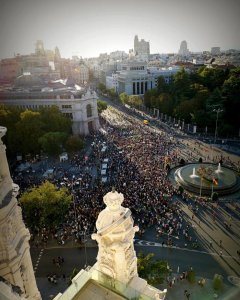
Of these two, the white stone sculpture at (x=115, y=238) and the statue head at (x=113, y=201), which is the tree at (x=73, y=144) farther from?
the statue head at (x=113, y=201)

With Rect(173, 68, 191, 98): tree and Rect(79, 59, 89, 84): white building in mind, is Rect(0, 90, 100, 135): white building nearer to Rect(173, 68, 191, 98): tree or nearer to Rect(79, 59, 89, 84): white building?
Rect(173, 68, 191, 98): tree

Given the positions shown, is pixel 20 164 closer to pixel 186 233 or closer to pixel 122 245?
pixel 186 233

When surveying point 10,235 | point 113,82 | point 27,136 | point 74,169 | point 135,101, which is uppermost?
point 10,235

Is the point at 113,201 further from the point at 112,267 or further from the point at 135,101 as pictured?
the point at 135,101

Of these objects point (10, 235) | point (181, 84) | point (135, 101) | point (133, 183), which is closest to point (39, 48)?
point (135, 101)

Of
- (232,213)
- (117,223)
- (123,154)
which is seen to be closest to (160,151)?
(123,154)
